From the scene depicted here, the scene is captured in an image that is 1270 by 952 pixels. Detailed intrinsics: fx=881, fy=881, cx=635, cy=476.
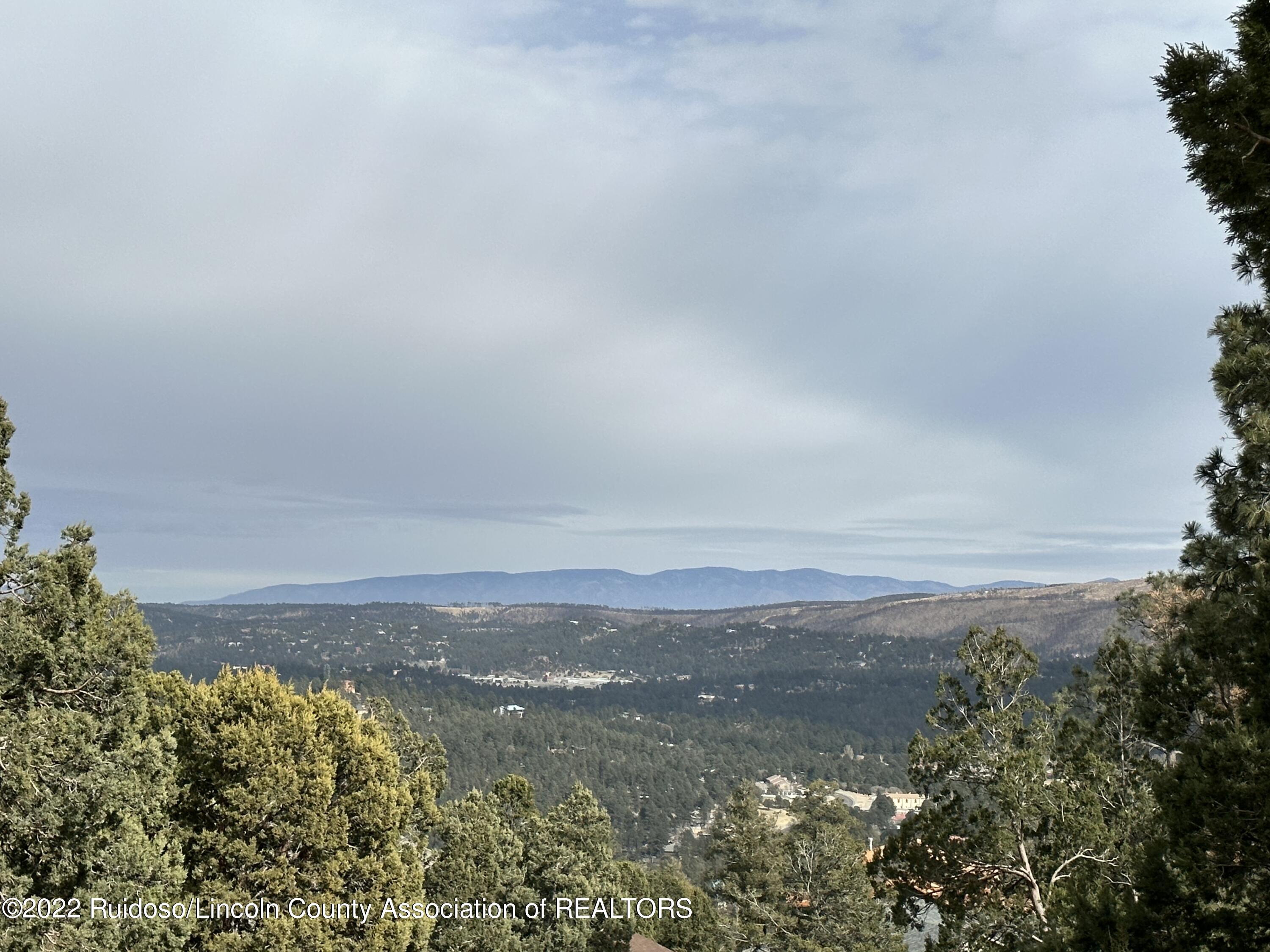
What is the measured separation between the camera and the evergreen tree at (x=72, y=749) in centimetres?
1323

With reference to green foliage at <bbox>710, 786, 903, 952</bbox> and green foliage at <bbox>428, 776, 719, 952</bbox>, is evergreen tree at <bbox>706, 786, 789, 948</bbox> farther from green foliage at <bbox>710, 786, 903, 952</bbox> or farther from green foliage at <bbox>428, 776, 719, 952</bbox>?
green foliage at <bbox>428, 776, 719, 952</bbox>

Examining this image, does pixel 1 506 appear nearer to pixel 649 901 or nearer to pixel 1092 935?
pixel 1092 935

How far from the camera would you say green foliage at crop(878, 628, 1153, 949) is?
43.6 ft

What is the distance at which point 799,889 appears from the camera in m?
32.9

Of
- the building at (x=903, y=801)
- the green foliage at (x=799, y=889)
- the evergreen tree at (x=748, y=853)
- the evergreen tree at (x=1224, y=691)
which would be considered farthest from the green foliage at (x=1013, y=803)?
the building at (x=903, y=801)

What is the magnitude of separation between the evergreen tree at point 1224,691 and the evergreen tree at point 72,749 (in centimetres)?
1442

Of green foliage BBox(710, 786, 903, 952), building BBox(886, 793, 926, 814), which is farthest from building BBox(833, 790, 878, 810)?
green foliage BBox(710, 786, 903, 952)

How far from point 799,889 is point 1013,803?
22020 millimetres

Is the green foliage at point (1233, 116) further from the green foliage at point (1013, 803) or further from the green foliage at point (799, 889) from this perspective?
the green foliage at point (799, 889)

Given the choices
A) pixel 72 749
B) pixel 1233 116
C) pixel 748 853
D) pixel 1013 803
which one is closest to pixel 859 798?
pixel 748 853

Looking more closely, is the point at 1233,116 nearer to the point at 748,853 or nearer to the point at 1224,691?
the point at 1224,691

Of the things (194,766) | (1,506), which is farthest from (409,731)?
(1,506)

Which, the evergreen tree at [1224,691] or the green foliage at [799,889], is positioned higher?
the evergreen tree at [1224,691]

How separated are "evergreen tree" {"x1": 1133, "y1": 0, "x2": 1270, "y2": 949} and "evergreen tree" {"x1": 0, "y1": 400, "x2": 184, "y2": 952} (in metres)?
14.4
